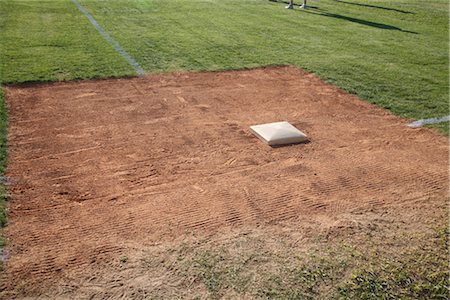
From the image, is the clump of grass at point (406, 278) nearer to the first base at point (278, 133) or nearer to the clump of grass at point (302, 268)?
the clump of grass at point (302, 268)

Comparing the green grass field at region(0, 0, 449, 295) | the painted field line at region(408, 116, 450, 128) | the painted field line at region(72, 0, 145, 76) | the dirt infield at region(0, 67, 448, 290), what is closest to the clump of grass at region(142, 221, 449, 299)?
the dirt infield at region(0, 67, 448, 290)

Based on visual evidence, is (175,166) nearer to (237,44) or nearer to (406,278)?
(406,278)

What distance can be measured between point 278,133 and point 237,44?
5.71 meters

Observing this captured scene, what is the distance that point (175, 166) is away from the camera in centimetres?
497

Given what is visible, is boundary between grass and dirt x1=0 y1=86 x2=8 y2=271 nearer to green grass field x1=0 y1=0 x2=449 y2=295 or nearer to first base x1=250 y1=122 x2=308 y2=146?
green grass field x1=0 y1=0 x2=449 y2=295

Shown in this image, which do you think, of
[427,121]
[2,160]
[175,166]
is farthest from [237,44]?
[2,160]

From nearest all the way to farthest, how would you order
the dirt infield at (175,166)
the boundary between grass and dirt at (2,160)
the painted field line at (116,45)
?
the boundary between grass and dirt at (2,160)
the dirt infield at (175,166)
the painted field line at (116,45)

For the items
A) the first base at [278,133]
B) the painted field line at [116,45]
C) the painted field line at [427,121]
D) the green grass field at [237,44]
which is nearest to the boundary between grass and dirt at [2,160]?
the green grass field at [237,44]

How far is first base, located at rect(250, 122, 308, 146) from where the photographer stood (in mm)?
5633

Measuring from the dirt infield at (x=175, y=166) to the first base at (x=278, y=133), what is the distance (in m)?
0.13

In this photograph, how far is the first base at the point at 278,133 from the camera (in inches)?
222

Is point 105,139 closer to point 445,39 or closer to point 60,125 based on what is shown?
point 60,125

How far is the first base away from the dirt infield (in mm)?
131

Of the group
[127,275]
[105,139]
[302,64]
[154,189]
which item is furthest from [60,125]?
[302,64]
